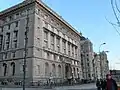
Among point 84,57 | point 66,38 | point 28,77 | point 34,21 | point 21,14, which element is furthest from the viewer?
point 84,57

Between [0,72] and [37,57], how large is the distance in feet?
44.6

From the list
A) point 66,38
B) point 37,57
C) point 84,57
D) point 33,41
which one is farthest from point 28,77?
point 84,57

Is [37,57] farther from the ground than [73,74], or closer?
farther from the ground

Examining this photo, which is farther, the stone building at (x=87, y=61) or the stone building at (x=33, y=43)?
the stone building at (x=87, y=61)

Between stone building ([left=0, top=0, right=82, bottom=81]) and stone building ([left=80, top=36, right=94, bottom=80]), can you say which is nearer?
stone building ([left=0, top=0, right=82, bottom=81])

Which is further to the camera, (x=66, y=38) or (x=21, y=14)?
(x=66, y=38)

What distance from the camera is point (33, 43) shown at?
48.9 metres

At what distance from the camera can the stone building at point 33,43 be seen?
49.4 metres

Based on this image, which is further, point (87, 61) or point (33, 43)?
point (87, 61)

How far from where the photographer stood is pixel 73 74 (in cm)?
7362

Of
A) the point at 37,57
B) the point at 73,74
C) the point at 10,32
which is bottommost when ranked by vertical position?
the point at 73,74

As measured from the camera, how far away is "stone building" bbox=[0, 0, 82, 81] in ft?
162

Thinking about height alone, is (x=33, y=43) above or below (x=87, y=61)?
above

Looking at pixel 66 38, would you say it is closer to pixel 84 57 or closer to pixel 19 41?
pixel 19 41
